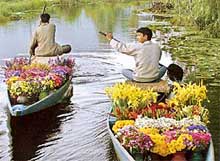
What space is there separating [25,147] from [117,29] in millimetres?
17026

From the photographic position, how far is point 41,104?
9.36 metres

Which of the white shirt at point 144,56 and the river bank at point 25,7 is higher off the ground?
the white shirt at point 144,56

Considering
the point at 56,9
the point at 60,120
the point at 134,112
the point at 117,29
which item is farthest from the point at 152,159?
the point at 56,9

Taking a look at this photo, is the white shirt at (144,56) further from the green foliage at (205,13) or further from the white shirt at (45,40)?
the green foliage at (205,13)

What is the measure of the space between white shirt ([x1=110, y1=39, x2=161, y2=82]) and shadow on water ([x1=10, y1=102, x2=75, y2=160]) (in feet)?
5.82

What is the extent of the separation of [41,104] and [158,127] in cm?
340

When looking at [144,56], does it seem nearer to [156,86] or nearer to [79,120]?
[156,86]

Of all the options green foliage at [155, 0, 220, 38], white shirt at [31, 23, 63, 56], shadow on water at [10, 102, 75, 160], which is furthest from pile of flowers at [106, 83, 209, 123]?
green foliage at [155, 0, 220, 38]

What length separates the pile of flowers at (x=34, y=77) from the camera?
933cm

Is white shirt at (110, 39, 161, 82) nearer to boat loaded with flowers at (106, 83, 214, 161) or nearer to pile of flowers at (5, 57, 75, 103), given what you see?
boat loaded with flowers at (106, 83, 214, 161)

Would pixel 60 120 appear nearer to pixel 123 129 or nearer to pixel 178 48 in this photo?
pixel 123 129

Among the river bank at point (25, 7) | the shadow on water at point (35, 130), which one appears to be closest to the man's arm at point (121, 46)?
the shadow on water at point (35, 130)

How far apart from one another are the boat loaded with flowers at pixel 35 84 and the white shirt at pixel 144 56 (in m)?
1.84

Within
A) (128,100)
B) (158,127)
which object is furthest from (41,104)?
(158,127)
